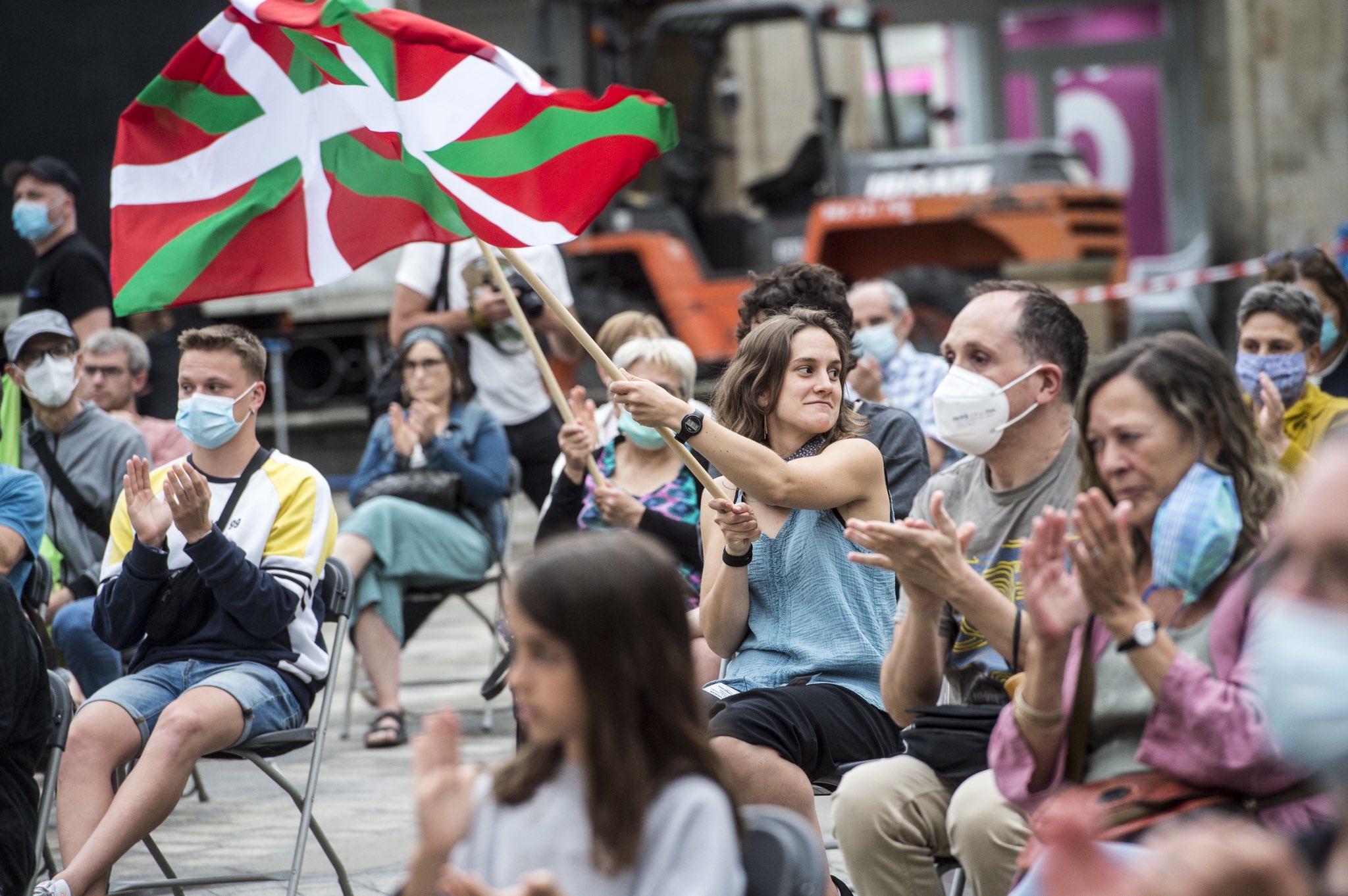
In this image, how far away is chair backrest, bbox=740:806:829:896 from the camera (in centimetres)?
234

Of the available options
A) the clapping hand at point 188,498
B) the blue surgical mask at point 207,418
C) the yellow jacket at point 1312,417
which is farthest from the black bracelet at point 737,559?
the yellow jacket at point 1312,417

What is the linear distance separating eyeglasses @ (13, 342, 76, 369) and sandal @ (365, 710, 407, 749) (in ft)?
6.12

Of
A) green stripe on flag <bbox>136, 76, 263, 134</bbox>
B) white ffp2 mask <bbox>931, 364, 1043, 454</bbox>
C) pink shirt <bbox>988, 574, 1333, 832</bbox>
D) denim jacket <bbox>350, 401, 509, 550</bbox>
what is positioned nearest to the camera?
pink shirt <bbox>988, 574, 1333, 832</bbox>

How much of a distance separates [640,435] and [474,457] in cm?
176

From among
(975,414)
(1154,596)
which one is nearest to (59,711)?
(975,414)

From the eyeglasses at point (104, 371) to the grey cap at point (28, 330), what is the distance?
1.60 feet

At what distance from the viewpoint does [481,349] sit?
721 centimetres

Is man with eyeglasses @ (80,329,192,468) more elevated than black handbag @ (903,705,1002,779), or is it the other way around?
man with eyeglasses @ (80,329,192,468)

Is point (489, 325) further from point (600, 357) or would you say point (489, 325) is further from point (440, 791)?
point (440, 791)

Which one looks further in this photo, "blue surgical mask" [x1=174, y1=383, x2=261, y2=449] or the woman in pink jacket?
"blue surgical mask" [x1=174, y1=383, x2=261, y2=449]

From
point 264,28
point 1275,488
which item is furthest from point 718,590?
point 264,28

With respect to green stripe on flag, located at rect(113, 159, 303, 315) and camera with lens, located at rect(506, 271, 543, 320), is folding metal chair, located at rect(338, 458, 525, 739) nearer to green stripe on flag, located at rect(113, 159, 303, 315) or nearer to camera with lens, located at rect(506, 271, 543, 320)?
camera with lens, located at rect(506, 271, 543, 320)

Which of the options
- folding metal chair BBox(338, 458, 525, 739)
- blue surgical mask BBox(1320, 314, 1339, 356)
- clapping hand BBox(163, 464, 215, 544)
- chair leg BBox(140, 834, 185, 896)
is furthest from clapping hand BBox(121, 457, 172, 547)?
blue surgical mask BBox(1320, 314, 1339, 356)

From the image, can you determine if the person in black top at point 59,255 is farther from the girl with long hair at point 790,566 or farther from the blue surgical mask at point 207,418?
the girl with long hair at point 790,566
